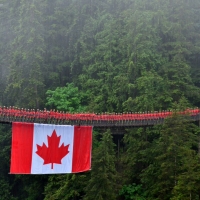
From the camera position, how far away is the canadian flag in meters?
15.0

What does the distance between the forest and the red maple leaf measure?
2769 millimetres

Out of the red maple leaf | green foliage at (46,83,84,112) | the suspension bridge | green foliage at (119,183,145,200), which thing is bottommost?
green foliage at (119,183,145,200)

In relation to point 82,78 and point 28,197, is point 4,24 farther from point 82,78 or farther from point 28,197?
point 28,197

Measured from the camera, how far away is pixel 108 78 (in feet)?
89.0

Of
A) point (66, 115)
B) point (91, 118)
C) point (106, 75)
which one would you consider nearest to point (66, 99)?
point (106, 75)

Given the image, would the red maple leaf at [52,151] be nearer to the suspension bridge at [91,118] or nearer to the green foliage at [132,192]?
the suspension bridge at [91,118]

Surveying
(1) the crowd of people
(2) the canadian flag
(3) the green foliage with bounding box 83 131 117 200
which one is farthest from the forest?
(2) the canadian flag

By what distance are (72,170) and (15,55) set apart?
15.0 meters

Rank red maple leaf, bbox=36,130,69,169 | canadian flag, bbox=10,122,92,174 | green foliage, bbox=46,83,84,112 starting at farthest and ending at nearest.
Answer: green foliage, bbox=46,83,84,112, red maple leaf, bbox=36,130,69,169, canadian flag, bbox=10,122,92,174

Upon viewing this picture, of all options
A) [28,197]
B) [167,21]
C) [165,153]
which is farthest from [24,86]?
[165,153]

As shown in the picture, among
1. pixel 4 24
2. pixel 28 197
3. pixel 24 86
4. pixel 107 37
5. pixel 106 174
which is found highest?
pixel 4 24

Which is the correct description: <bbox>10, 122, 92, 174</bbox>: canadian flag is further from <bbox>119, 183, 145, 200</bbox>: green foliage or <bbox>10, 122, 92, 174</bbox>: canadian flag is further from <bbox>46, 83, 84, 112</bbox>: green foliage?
<bbox>46, 83, 84, 112</bbox>: green foliage

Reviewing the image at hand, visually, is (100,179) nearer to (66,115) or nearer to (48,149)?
(66,115)

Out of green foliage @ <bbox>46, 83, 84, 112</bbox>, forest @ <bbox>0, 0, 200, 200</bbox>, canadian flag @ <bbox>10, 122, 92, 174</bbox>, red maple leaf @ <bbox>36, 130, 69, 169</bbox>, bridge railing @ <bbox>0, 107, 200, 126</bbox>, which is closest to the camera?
canadian flag @ <bbox>10, 122, 92, 174</bbox>
